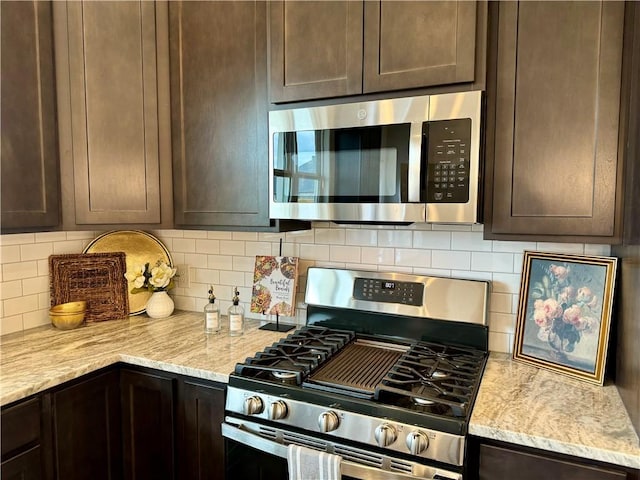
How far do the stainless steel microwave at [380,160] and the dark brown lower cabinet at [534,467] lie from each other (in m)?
0.67

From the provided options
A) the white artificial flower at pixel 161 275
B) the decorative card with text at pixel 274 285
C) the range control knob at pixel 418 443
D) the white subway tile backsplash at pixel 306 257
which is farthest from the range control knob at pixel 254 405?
the white artificial flower at pixel 161 275

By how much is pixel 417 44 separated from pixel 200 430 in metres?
1.53

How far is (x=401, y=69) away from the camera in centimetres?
148

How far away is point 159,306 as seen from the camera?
2242mm

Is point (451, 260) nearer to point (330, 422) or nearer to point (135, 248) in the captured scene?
point (330, 422)

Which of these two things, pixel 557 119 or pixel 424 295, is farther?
pixel 424 295

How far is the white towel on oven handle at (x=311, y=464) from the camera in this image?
50.2 inches

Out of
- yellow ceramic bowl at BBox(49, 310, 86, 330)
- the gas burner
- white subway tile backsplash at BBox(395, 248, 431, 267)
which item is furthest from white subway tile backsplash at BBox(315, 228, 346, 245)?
yellow ceramic bowl at BBox(49, 310, 86, 330)

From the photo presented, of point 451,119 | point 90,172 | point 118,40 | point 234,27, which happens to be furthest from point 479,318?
point 118,40

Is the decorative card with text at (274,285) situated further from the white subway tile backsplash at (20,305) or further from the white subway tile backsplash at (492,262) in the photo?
the white subway tile backsplash at (20,305)

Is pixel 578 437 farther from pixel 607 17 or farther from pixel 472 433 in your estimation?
pixel 607 17

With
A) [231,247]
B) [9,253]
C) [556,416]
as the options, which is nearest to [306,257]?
[231,247]

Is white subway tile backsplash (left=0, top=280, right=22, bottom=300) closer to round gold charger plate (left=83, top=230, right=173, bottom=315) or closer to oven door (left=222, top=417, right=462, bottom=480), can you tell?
round gold charger plate (left=83, top=230, right=173, bottom=315)

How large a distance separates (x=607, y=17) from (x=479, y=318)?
1056 mm
